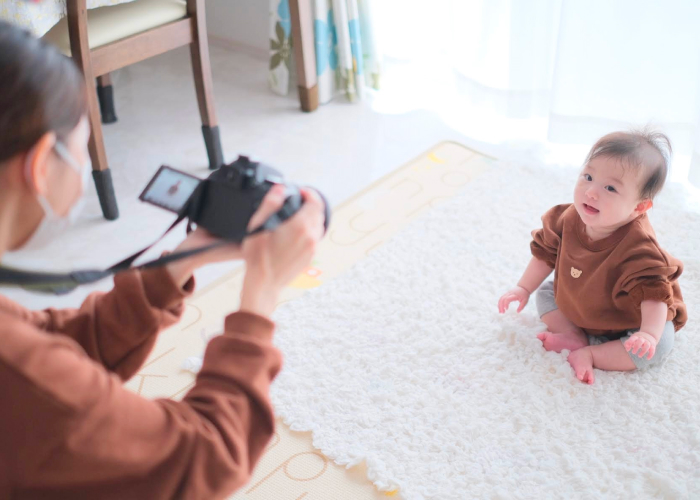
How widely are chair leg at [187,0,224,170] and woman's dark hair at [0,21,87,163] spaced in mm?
1334

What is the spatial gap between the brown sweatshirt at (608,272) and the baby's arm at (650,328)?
2 centimetres

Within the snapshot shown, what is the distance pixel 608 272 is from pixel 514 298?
0.21 m

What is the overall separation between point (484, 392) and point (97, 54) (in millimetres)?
1210

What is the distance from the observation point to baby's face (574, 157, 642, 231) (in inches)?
51.1

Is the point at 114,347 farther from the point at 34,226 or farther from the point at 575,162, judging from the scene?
the point at 575,162

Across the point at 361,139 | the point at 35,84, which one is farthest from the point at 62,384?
the point at 361,139

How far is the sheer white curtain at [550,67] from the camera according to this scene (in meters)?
1.97

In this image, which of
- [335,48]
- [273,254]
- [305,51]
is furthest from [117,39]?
[273,254]

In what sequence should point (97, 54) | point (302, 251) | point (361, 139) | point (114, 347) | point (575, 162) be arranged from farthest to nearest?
1. point (361, 139)
2. point (575, 162)
3. point (97, 54)
4. point (114, 347)
5. point (302, 251)

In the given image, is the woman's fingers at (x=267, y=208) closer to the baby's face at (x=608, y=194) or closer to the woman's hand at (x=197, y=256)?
the woman's hand at (x=197, y=256)

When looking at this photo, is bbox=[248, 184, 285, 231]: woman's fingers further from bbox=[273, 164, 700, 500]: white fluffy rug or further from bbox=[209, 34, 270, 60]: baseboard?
bbox=[209, 34, 270, 60]: baseboard

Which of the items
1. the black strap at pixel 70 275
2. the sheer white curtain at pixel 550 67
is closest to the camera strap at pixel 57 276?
the black strap at pixel 70 275

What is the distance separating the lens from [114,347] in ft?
2.96

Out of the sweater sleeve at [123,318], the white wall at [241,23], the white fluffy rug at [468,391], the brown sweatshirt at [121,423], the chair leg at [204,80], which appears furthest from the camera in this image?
the white wall at [241,23]
